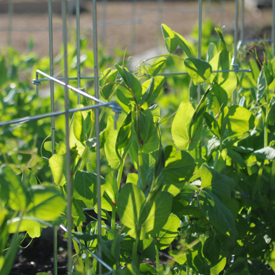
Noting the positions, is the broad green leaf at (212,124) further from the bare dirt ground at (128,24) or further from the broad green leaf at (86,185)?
the bare dirt ground at (128,24)

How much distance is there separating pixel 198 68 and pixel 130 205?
261 mm

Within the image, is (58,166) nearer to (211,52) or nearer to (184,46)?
(184,46)

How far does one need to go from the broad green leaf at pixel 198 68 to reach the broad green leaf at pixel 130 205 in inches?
9.3

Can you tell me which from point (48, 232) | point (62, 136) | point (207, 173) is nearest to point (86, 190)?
point (207, 173)

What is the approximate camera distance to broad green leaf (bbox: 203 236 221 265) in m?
0.64

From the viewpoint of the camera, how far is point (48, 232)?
1.24 m

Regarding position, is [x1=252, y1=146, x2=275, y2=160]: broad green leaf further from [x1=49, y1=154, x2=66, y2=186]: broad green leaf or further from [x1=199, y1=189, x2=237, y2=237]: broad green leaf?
[x1=49, y1=154, x2=66, y2=186]: broad green leaf

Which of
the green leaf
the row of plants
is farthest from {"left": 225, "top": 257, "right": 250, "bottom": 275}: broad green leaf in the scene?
the green leaf

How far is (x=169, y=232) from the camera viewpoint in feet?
2.05

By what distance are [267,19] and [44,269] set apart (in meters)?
5.21

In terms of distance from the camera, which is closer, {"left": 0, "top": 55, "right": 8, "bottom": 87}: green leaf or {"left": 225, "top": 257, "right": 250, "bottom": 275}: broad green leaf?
{"left": 225, "top": 257, "right": 250, "bottom": 275}: broad green leaf

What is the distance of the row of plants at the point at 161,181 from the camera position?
1.70 feet

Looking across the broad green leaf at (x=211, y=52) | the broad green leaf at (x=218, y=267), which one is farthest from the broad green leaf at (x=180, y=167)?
the broad green leaf at (x=211, y=52)

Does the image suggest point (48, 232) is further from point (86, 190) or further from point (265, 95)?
point (265, 95)
